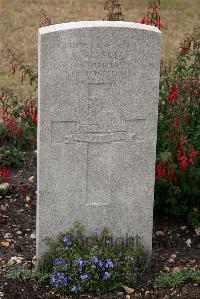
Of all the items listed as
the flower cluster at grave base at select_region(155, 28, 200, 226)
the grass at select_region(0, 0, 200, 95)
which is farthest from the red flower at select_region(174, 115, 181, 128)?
the grass at select_region(0, 0, 200, 95)

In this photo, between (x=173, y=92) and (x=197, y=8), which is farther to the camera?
(x=197, y=8)

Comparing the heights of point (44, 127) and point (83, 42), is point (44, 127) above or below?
below

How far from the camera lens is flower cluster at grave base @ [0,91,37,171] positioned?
237 inches

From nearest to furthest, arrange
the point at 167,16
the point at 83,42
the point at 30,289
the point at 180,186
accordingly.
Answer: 1. the point at 83,42
2. the point at 30,289
3. the point at 180,186
4. the point at 167,16

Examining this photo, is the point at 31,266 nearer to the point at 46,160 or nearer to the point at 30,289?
the point at 30,289

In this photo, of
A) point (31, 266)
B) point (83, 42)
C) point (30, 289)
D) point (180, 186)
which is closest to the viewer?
point (83, 42)

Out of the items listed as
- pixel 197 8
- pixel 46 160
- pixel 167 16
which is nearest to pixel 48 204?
pixel 46 160

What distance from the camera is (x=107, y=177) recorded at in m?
4.69

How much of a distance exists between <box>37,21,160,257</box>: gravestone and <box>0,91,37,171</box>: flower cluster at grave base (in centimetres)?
143

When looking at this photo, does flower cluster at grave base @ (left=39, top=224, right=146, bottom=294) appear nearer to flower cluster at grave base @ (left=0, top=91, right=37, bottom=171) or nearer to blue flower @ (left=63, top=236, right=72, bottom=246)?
blue flower @ (left=63, top=236, right=72, bottom=246)

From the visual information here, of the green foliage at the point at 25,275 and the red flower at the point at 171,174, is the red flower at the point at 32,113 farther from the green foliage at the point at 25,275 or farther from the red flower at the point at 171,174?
the green foliage at the point at 25,275

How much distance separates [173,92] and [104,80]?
84 cm

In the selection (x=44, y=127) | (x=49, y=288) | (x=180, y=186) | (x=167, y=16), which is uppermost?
(x=167, y=16)

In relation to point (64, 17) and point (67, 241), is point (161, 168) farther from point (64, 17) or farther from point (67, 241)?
point (64, 17)
